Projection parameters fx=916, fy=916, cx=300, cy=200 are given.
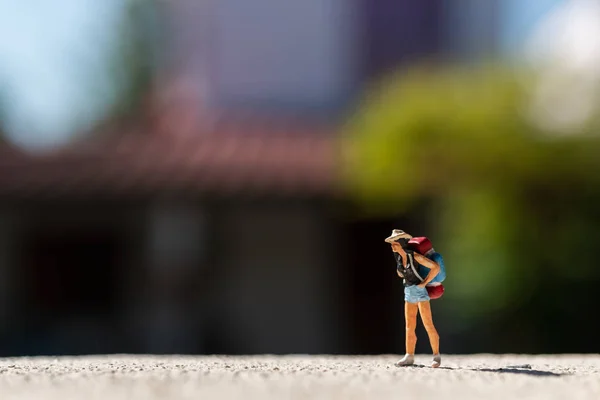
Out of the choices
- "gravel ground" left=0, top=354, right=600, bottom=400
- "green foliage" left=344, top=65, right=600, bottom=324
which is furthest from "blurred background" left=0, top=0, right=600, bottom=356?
"gravel ground" left=0, top=354, right=600, bottom=400

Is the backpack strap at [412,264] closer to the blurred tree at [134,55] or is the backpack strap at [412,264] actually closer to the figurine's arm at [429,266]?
the figurine's arm at [429,266]

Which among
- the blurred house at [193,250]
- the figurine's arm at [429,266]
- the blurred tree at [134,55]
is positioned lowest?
the blurred house at [193,250]

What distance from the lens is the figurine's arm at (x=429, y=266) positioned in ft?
12.0

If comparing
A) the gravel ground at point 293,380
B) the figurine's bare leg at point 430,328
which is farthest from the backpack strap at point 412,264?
the gravel ground at point 293,380

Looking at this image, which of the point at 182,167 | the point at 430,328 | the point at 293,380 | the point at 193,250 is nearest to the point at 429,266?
the point at 430,328

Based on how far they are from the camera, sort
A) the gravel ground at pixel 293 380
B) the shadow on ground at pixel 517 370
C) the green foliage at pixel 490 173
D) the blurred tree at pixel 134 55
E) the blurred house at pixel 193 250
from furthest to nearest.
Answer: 1. the blurred tree at pixel 134 55
2. the blurred house at pixel 193 250
3. the green foliage at pixel 490 173
4. the shadow on ground at pixel 517 370
5. the gravel ground at pixel 293 380

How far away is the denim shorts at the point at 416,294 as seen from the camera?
3717 mm

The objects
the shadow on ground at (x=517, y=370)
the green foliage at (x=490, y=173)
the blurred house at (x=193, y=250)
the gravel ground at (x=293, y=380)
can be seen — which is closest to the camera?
the gravel ground at (x=293, y=380)

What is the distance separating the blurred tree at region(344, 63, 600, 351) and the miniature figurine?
4207 millimetres

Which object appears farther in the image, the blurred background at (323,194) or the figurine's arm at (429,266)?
the blurred background at (323,194)

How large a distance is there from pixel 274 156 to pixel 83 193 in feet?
7.29

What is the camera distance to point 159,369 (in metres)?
3.63

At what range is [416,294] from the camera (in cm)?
372

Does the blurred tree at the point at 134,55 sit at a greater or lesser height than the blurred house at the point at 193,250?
greater
